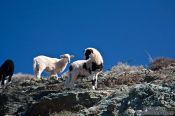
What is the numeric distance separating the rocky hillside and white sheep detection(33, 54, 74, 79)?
5518 millimetres

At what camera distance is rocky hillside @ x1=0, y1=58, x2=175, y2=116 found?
13.4 m

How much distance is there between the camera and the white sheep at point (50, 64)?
26408 mm

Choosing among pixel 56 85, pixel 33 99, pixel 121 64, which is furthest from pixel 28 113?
pixel 121 64

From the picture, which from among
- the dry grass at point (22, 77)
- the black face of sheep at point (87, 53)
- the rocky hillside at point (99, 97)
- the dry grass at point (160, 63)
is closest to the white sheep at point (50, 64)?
the dry grass at point (22, 77)

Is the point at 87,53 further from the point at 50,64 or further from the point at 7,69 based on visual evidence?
the point at 50,64

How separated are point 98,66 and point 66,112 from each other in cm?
357

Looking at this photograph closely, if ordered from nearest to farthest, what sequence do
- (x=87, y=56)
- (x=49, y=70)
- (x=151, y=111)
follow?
(x=151, y=111) → (x=87, y=56) → (x=49, y=70)

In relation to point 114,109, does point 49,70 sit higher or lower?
higher

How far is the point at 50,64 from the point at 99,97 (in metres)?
11.8

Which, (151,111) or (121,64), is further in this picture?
(121,64)

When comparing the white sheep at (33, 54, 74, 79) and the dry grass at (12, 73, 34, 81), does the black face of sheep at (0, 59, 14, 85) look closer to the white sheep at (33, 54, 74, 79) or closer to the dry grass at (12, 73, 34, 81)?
the white sheep at (33, 54, 74, 79)

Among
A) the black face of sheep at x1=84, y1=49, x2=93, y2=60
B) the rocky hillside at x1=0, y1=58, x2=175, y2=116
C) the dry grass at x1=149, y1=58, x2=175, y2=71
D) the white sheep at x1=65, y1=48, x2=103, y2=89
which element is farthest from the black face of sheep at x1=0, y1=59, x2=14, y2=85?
the dry grass at x1=149, y1=58, x2=175, y2=71

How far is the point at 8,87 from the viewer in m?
20.2

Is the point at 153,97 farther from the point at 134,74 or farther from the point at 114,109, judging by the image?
the point at 134,74
